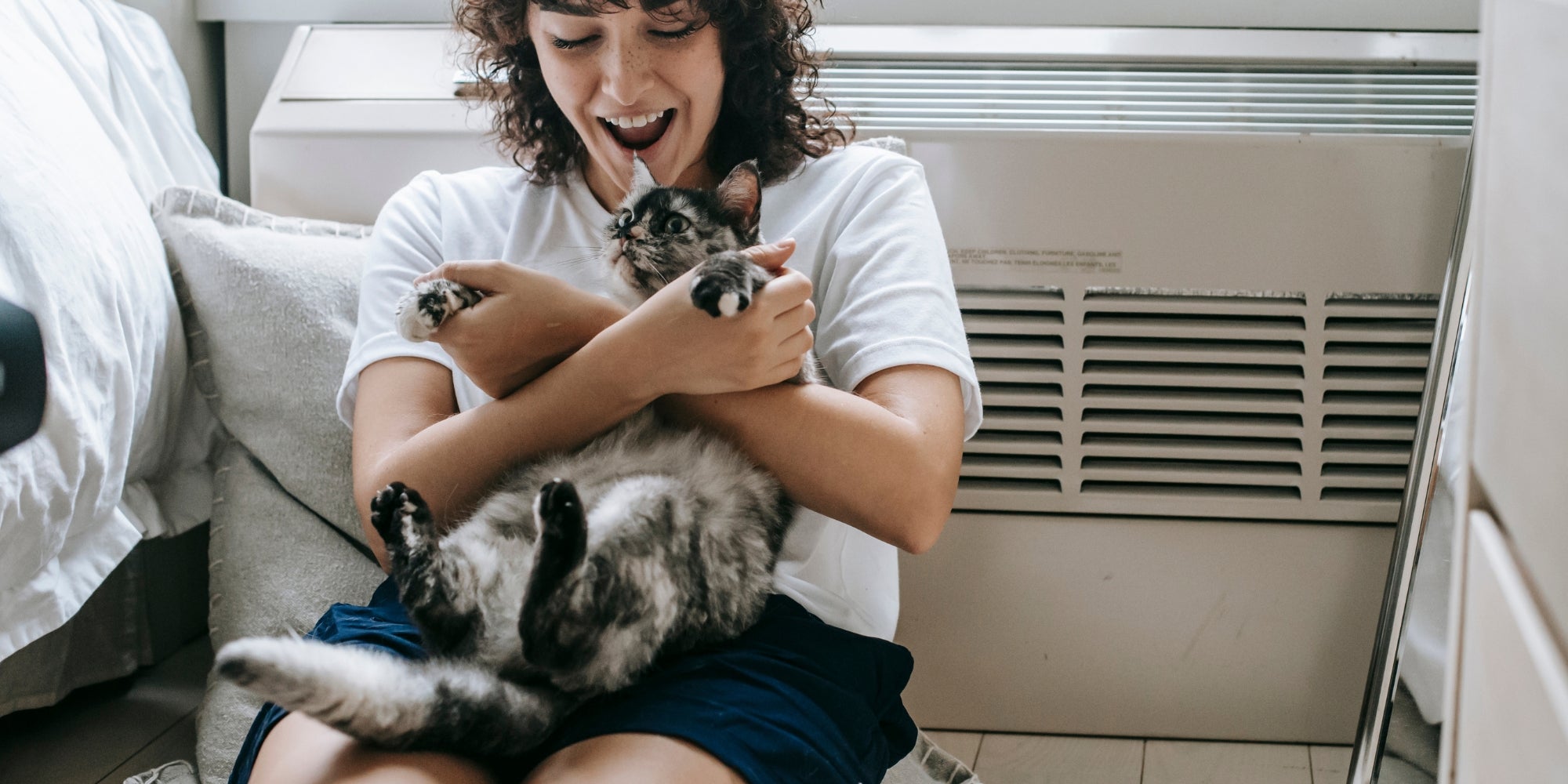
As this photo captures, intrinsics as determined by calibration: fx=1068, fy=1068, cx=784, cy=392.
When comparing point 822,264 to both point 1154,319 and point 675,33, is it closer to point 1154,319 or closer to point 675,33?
point 675,33

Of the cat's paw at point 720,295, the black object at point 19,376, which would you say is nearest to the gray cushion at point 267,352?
the black object at point 19,376

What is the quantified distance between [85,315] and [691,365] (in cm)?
72

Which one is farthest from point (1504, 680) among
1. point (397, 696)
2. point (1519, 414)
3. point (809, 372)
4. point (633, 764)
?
point (809, 372)

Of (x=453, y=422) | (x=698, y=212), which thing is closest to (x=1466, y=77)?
(x=698, y=212)

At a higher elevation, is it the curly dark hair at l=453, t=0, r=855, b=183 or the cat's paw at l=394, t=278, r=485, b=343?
the curly dark hair at l=453, t=0, r=855, b=183

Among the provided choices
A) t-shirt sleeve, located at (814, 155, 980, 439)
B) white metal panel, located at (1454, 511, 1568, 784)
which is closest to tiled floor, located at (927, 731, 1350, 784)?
t-shirt sleeve, located at (814, 155, 980, 439)

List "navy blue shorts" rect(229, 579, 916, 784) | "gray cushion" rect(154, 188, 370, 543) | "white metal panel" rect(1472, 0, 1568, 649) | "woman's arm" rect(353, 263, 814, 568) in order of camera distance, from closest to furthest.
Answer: "white metal panel" rect(1472, 0, 1568, 649)
"navy blue shorts" rect(229, 579, 916, 784)
"woman's arm" rect(353, 263, 814, 568)
"gray cushion" rect(154, 188, 370, 543)

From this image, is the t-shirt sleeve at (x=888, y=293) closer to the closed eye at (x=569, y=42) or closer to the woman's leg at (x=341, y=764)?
the closed eye at (x=569, y=42)

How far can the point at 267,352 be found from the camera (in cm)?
144

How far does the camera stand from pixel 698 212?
3.67 feet

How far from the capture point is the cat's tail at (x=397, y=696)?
0.72m

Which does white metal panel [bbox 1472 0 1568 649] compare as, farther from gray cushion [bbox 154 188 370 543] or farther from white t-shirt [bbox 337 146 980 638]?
gray cushion [bbox 154 188 370 543]

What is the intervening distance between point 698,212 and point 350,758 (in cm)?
61

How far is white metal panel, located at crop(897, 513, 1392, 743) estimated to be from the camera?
1649 mm
